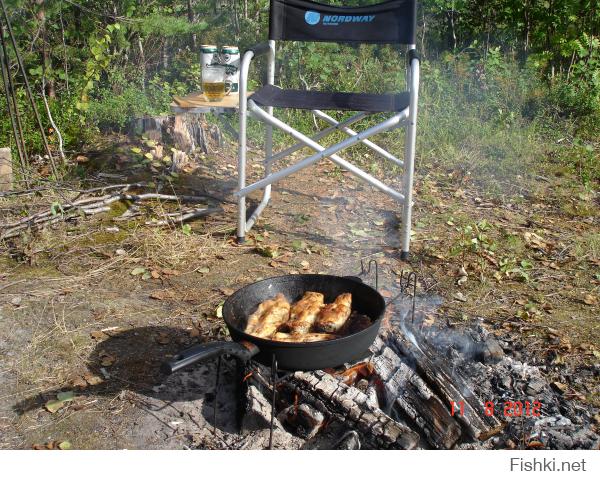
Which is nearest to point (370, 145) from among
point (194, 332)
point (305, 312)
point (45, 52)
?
point (194, 332)

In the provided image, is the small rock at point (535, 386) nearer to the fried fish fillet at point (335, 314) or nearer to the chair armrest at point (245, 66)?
the fried fish fillet at point (335, 314)

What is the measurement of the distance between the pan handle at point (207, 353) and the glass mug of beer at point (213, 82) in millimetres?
1939

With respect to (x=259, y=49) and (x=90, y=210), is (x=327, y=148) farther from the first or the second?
(x=90, y=210)

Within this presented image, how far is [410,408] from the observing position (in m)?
2.00

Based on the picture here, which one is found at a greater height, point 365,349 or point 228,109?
point 228,109

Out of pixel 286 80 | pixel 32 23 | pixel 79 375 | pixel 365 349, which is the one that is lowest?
pixel 79 375

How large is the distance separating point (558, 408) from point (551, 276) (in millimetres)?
1074

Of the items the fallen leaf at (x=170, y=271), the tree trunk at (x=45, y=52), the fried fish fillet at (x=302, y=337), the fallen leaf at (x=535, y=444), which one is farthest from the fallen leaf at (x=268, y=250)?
the tree trunk at (x=45, y=52)

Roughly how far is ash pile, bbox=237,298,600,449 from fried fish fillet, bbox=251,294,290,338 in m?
0.12

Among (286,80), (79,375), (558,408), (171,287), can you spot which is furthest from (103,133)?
(558,408)

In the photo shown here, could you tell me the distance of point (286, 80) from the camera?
5422 millimetres

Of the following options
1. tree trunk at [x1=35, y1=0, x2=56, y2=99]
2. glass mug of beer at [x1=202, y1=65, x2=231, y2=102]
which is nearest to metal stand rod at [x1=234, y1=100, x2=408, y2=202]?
glass mug of beer at [x1=202, y1=65, x2=231, y2=102]

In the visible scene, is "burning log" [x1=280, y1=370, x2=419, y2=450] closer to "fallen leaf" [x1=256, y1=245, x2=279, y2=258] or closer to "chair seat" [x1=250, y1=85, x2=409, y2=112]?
"fallen leaf" [x1=256, y1=245, x2=279, y2=258]

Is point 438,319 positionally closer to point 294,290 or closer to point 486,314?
point 486,314
